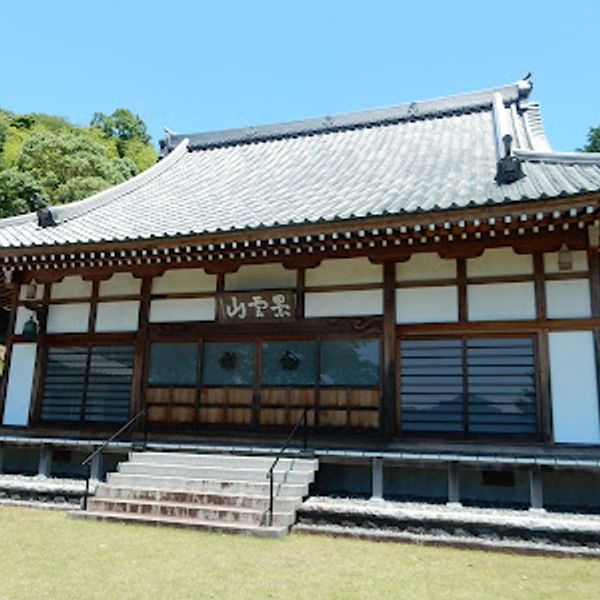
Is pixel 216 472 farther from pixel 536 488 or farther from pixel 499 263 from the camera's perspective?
pixel 499 263

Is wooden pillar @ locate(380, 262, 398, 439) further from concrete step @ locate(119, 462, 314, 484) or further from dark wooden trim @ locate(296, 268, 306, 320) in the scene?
concrete step @ locate(119, 462, 314, 484)

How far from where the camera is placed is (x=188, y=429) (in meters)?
10.7

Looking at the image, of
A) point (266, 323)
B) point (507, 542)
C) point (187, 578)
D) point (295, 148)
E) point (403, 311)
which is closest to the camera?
point (187, 578)

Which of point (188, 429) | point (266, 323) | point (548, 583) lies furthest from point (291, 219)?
point (548, 583)

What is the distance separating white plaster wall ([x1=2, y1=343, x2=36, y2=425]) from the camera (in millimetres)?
11961

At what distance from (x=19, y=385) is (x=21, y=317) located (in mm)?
1476

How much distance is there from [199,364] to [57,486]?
3144mm

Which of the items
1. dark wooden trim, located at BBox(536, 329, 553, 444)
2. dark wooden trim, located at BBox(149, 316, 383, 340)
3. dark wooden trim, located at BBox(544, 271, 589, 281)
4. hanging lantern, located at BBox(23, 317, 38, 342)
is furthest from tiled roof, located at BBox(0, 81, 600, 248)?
dark wooden trim, located at BBox(536, 329, 553, 444)

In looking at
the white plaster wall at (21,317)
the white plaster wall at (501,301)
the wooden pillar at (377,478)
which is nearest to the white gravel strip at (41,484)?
the white plaster wall at (21,317)

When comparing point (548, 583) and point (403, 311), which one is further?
point (403, 311)

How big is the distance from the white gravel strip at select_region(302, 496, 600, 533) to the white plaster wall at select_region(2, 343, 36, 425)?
23.0ft

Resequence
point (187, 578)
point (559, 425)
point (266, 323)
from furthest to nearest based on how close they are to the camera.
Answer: point (266, 323) < point (559, 425) < point (187, 578)

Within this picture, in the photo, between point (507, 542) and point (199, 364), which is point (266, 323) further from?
point (507, 542)

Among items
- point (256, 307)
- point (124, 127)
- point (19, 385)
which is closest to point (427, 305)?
point (256, 307)
